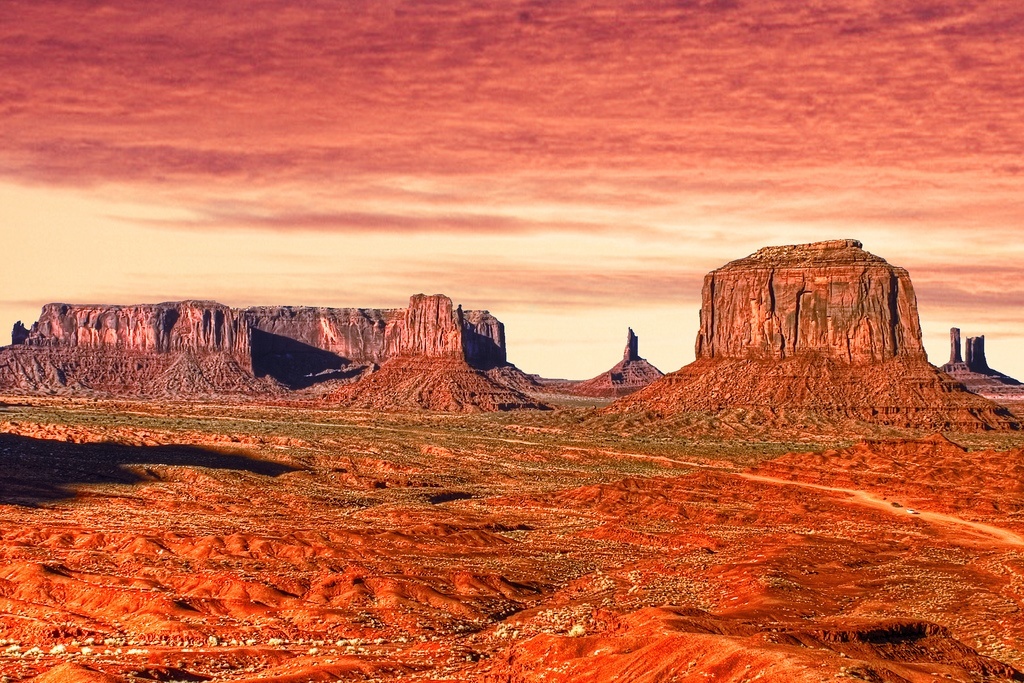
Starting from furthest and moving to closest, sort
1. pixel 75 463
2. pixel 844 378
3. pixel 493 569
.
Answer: pixel 844 378 → pixel 75 463 → pixel 493 569

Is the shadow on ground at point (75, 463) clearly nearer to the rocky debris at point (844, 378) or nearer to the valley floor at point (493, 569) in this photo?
the valley floor at point (493, 569)

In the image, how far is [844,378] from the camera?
18450 centimetres

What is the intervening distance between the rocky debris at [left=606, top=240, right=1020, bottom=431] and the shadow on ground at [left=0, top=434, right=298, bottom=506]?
82.5 m

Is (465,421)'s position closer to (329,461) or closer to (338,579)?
(329,461)

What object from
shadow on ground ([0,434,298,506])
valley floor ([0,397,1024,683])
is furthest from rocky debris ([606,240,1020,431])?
shadow on ground ([0,434,298,506])

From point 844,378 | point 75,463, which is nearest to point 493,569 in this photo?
point 75,463

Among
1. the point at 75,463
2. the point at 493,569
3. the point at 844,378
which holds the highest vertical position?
the point at 844,378

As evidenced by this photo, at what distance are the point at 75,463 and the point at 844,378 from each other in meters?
122

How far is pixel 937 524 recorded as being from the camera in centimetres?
7600

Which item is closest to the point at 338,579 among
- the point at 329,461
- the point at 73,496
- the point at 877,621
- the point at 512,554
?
the point at 512,554

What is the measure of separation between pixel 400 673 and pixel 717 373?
168677mm

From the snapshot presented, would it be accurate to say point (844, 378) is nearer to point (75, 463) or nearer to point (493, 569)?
point (75, 463)

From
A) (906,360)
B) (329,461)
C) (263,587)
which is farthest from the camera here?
(906,360)

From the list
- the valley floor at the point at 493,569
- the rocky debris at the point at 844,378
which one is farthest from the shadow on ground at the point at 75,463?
the rocky debris at the point at 844,378
